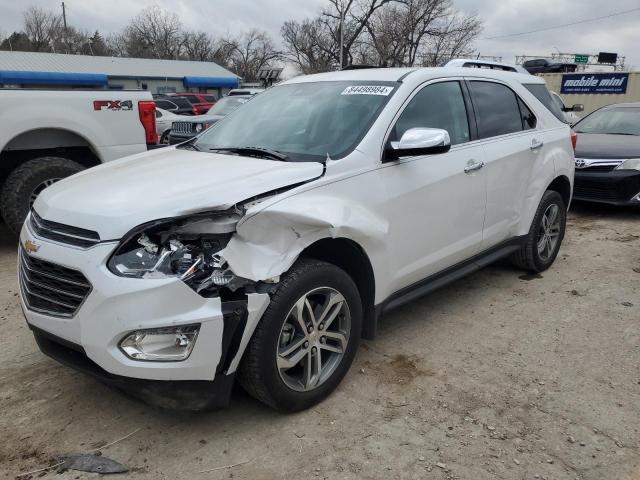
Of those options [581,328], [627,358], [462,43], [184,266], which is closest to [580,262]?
[581,328]

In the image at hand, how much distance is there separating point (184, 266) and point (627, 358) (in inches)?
115

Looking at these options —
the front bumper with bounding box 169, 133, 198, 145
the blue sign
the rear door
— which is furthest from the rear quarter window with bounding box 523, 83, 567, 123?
the blue sign

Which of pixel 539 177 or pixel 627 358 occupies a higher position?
pixel 539 177

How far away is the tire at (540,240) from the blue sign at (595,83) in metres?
19.6

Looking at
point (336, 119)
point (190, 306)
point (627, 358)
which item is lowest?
point (627, 358)

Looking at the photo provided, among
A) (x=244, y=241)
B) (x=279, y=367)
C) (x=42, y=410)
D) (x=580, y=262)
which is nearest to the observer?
(x=244, y=241)

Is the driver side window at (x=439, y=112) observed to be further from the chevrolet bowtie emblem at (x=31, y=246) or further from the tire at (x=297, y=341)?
the chevrolet bowtie emblem at (x=31, y=246)

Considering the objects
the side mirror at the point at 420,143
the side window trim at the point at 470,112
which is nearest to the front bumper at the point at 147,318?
the side mirror at the point at 420,143

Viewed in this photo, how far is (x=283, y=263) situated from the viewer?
2.59m

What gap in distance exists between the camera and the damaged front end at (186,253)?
239 cm

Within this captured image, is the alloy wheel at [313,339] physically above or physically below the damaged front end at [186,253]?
below

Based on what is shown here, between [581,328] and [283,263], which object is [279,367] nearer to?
[283,263]

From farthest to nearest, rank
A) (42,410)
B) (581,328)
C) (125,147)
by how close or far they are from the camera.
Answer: (125,147), (581,328), (42,410)

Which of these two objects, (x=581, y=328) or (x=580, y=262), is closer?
(x=581, y=328)
